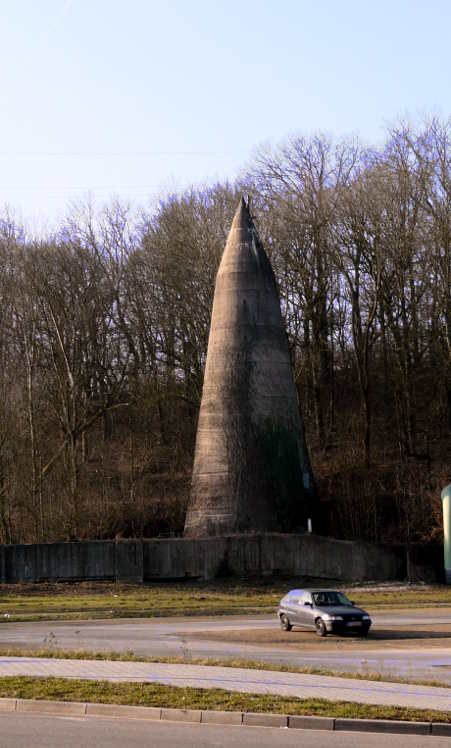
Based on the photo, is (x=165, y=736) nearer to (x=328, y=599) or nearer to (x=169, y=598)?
(x=328, y=599)

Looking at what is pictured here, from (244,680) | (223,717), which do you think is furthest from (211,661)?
(223,717)

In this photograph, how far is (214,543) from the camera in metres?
39.1

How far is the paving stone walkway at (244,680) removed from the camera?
1298 cm

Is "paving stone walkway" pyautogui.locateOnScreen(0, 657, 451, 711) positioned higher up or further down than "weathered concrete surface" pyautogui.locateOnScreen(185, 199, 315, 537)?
further down

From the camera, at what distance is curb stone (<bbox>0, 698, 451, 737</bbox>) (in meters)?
11.2

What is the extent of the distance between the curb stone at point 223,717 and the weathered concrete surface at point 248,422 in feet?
94.5

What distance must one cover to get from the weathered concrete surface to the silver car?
1649 centimetres

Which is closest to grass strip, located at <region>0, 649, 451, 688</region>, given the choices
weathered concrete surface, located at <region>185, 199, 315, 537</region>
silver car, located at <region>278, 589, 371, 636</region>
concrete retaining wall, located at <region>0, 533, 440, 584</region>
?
silver car, located at <region>278, 589, 371, 636</region>

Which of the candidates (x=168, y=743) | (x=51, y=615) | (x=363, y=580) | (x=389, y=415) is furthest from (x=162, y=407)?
(x=168, y=743)

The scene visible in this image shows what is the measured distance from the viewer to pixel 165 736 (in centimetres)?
1088

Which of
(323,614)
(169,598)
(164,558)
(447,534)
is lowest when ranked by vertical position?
(169,598)

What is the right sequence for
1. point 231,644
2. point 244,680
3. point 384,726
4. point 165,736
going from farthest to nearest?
1. point 231,644
2. point 244,680
3. point 384,726
4. point 165,736

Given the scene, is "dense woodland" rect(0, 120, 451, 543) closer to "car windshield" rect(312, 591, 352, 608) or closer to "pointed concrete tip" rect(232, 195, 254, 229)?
"pointed concrete tip" rect(232, 195, 254, 229)

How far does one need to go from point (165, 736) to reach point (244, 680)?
12.4 ft
